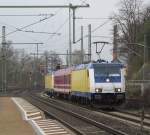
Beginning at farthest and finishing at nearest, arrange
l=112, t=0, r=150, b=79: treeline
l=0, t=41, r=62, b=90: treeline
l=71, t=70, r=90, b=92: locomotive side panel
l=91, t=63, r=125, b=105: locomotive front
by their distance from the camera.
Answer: l=0, t=41, r=62, b=90: treeline → l=112, t=0, r=150, b=79: treeline → l=71, t=70, r=90, b=92: locomotive side panel → l=91, t=63, r=125, b=105: locomotive front

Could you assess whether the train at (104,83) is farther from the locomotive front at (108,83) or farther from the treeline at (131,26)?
the treeline at (131,26)

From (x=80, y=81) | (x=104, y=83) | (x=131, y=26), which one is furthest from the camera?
(x=131, y=26)

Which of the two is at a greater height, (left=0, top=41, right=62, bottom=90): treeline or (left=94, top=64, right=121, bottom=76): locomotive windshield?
(left=0, top=41, right=62, bottom=90): treeline

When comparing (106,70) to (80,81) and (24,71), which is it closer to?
(80,81)

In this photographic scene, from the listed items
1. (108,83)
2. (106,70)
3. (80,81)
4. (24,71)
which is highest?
(24,71)

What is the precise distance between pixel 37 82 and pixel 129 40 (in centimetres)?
6371

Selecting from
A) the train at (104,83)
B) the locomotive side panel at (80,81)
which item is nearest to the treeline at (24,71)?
the locomotive side panel at (80,81)

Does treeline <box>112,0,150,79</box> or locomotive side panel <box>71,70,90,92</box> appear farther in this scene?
treeline <box>112,0,150,79</box>

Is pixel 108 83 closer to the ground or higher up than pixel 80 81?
closer to the ground

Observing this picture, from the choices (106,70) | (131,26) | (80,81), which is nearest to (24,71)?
(131,26)

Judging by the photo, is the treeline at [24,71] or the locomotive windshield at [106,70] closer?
the locomotive windshield at [106,70]

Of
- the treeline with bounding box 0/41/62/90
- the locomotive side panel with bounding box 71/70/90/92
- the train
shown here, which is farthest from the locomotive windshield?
the treeline with bounding box 0/41/62/90

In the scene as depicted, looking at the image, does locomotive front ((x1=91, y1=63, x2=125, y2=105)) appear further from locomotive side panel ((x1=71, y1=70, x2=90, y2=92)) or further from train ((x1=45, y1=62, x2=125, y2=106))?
locomotive side panel ((x1=71, y1=70, x2=90, y2=92))

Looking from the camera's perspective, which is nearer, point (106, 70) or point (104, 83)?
point (104, 83)
